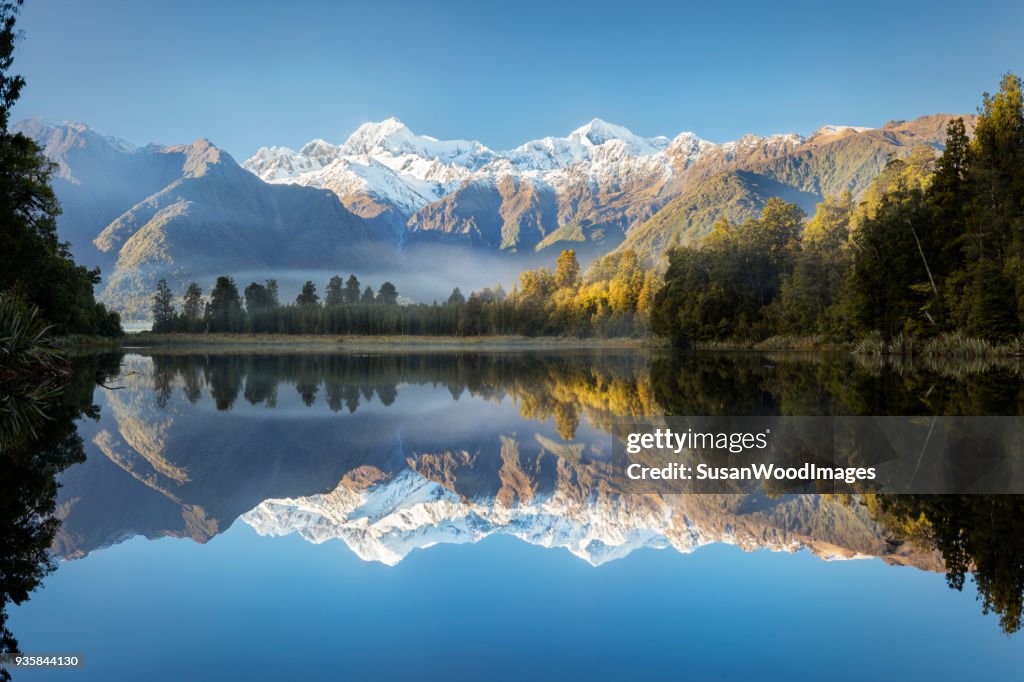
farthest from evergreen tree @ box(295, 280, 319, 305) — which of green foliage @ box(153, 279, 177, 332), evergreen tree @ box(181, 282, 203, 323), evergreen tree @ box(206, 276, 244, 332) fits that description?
green foliage @ box(153, 279, 177, 332)

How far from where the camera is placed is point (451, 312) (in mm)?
123938

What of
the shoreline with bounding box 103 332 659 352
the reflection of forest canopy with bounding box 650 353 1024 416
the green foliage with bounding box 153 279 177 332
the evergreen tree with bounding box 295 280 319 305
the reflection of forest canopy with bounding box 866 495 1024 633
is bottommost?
the shoreline with bounding box 103 332 659 352

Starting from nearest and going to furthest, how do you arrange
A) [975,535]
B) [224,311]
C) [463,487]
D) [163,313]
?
1. [975,535]
2. [463,487]
3. [224,311]
4. [163,313]

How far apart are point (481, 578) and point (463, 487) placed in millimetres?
2655

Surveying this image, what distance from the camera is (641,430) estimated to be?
10219 mm

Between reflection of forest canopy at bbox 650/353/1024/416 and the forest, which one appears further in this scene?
the forest

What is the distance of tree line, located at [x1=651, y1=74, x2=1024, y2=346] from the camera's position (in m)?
32.1

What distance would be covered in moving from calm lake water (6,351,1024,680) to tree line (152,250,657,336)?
9028 centimetres

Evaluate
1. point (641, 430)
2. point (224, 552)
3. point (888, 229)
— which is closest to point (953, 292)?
point (888, 229)

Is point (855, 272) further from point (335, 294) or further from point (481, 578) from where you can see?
point (335, 294)

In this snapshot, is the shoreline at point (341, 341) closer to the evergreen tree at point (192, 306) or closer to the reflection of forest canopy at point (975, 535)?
the evergreen tree at point (192, 306)

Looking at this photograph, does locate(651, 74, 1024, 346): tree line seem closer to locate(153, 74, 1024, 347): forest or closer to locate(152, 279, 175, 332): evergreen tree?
locate(153, 74, 1024, 347): forest

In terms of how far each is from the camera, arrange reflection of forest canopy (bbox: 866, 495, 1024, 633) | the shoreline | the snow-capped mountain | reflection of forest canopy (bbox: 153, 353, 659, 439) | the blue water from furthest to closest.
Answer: the shoreline → reflection of forest canopy (bbox: 153, 353, 659, 439) → the snow-capped mountain → reflection of forest canopy (bbox: 866, 495, 1024, 633) → the blue water

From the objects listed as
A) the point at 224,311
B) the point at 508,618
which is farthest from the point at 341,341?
the point at 508,618
